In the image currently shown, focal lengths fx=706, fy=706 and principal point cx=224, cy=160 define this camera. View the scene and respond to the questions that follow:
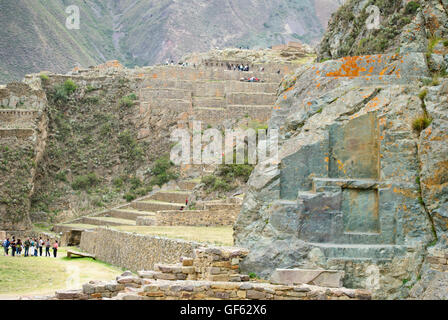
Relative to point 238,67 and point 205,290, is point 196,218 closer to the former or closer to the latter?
point 205,290

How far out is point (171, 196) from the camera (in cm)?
3694

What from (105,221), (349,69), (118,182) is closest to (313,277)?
(349,69)

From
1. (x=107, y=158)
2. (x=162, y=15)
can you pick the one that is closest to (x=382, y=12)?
(x=107, y=158)

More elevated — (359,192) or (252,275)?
(359,192)

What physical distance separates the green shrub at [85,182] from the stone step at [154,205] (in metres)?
7.64

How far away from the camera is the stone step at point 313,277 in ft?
34.0

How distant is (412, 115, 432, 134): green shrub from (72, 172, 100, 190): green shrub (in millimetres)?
34490

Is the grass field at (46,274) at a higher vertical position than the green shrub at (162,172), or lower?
lower

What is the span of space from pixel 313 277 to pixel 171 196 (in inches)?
1057

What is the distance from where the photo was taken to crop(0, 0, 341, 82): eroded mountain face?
68.2 meters

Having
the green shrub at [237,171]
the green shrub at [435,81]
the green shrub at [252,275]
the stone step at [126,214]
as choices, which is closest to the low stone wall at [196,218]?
the green shrub at [237,171]

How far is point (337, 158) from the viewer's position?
11.5 m

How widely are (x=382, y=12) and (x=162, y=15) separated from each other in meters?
73.5

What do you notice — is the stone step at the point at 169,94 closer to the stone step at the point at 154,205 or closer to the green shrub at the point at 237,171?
the stone step at the point at 154,205
